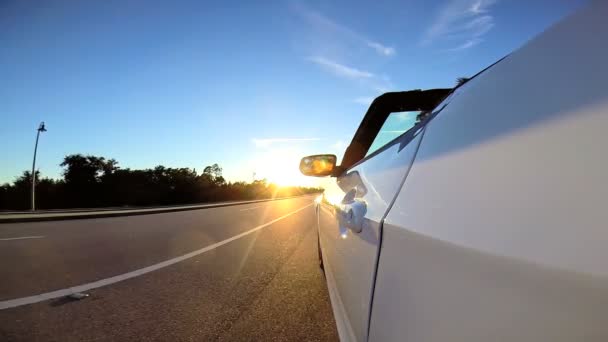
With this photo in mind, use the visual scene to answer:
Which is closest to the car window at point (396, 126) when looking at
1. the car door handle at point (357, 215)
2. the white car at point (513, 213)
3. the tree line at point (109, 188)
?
the car door handle at point (357, 215)

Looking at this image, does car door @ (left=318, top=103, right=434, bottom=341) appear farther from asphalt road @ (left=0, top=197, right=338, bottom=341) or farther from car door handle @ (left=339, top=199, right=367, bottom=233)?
asphalt road @ (left=0, top=197, right=338, bottom=341)

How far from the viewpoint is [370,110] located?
2.52 meters

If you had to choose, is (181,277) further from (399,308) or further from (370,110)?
(399,308)

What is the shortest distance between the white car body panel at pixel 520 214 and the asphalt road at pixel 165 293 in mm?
2001

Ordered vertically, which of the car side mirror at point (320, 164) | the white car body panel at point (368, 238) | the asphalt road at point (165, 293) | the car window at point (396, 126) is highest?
the car window at point (396, 126)

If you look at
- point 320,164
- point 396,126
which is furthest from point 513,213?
point 320,164

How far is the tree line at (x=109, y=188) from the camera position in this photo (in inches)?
2240

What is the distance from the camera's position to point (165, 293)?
3.44 meters

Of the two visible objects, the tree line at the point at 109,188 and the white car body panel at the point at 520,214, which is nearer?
the white car body panel at the point at 520,214

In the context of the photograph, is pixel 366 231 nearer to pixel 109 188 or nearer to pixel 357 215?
pixel 357 215

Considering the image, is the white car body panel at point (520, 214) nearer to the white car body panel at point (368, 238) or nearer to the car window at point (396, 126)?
the white car body panel at point (368, 238)

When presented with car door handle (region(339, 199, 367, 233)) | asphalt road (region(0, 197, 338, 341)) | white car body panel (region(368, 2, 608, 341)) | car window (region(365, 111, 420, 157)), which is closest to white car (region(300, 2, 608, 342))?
white car body panel (region(368, 2, 608, 341))

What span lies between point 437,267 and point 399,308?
22 centimetres

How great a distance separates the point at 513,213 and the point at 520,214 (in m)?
0.02
